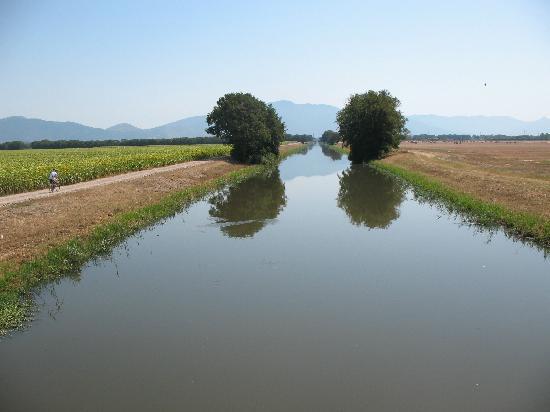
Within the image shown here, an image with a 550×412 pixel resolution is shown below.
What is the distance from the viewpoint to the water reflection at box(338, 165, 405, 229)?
75.4 feet

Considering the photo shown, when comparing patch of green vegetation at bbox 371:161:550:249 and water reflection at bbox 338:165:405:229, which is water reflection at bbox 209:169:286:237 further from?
patch of green vegetation at bbox 371:161:550:249

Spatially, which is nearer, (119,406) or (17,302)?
(119,406)

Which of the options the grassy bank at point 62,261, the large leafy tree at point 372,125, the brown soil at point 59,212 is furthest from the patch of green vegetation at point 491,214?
the large leafy tree at point 372,125

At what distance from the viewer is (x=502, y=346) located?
29.0 feet

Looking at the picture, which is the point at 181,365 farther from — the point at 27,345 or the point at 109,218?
the point at 109,218

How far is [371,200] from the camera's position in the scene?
1166 inches

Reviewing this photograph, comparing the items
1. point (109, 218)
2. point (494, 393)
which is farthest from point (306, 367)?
point (109, 218)

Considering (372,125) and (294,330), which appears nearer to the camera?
(294,330)

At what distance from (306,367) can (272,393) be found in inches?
41.4

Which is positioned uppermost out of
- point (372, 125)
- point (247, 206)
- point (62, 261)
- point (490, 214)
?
point (372, 125)

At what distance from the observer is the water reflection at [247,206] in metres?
21.5

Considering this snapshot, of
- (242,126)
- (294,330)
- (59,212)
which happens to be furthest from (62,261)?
(242,126)

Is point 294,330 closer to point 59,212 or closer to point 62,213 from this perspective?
point 62,213

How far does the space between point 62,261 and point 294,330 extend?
953cm
